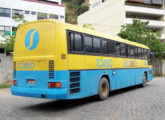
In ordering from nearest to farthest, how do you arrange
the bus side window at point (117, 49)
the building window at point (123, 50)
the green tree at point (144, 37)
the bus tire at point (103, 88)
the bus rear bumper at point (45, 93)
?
the bus rear bumper at point (45, 93)
the bus tire at point (103, 88)
the bus side window at point (117, 49)
the building window at point (123, 50)
the green tree at point (144, 37)

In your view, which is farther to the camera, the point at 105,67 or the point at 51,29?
the point at 105,67

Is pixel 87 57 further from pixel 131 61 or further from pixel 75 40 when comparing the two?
pixel 131 61

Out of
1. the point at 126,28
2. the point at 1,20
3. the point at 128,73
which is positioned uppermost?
the point at 1,20

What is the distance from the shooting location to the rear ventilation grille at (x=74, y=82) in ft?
24.4

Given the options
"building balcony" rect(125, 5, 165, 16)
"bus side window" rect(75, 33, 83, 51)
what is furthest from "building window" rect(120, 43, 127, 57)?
"building balcony" rect(125, 5, 165, 16)

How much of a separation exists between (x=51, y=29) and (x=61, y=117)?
3.07 m

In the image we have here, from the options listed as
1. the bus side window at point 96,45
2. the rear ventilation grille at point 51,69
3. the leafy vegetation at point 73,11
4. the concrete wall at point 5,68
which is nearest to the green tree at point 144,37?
the concrete wall at point 5,68

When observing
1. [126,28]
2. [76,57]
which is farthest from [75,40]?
[126,28]

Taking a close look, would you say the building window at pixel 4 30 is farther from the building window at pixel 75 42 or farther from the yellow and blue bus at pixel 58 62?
the building window at pixel 75 42

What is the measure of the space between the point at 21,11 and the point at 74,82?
34087mm

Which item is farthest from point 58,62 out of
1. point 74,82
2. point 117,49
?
point 117,49

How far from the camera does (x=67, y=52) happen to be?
736cm

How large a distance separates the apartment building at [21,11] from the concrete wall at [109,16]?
28.8ft

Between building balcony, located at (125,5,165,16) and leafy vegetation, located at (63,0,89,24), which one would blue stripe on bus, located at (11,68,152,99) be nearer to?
building balcony, located at (125,5,165,16)
